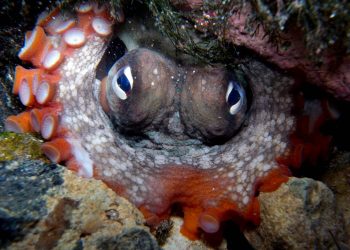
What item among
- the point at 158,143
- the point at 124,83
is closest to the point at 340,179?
the point at 158,143

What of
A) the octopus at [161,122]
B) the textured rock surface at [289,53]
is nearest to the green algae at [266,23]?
the textured rock surface at [289,53]

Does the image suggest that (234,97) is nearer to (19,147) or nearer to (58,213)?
(58,213)

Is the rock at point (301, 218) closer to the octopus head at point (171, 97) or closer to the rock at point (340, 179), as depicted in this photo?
the rock at point (340, 179)

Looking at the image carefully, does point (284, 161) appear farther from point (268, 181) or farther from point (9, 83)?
point (9, 83)

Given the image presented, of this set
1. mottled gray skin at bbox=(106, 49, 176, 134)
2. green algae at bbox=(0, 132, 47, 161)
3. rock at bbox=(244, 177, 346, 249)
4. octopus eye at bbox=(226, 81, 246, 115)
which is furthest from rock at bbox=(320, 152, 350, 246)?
green algae at bbox=(0, 132, 47, 161)

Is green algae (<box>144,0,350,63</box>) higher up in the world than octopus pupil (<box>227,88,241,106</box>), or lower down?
higher up

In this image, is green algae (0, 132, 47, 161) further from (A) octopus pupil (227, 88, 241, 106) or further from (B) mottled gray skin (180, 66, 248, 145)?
(A) octopus pupil (227, 88, 241, 106)
